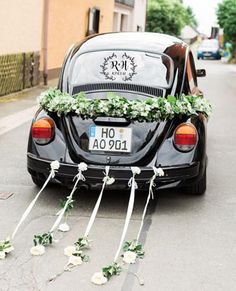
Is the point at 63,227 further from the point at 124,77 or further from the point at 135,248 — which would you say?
the point at 124,77

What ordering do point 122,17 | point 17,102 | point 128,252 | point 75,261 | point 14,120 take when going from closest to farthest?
point 75,261
point 128,252
point 14,120
point 17,102
point 122,17

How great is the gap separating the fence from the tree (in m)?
26.3

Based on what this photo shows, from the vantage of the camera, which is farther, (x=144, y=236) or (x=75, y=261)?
(x=144, y=236)

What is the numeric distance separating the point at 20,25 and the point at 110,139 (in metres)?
11.6

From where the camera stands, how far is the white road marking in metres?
9.65

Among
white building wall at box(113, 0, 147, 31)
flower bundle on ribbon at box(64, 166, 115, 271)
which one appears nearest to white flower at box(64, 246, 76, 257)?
flower bundle on ribbon at box(64, 166, 115, 271)

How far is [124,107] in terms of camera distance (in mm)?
5109

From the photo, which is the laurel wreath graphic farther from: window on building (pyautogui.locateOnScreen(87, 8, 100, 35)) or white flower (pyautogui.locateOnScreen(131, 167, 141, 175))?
window on building (pyautogui.locateOnScreen(87, 8, 100, 35))

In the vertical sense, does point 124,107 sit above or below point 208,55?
above

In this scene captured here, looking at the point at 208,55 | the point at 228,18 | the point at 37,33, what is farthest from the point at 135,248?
the point at 208,55

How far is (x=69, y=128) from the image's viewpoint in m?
5.21

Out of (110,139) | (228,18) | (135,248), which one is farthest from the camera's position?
(228,18)

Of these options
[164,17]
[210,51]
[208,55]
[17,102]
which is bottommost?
[208,55]

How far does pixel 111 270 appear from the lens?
3.79 meters
